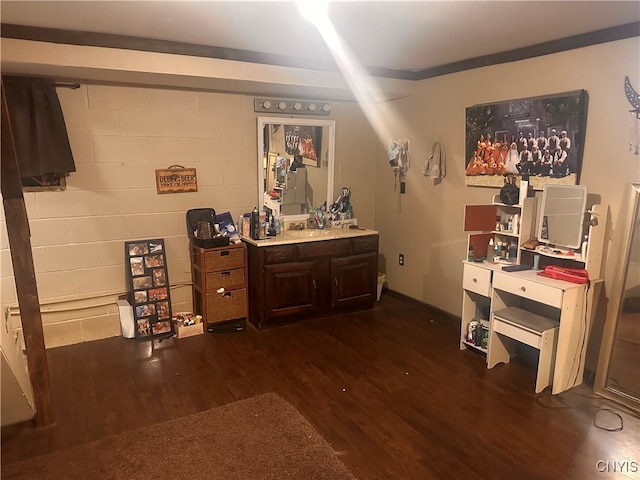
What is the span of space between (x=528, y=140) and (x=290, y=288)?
217 cm

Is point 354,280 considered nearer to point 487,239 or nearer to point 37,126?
point 487,239

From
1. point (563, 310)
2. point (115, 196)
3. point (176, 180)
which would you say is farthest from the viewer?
point (176, 180)

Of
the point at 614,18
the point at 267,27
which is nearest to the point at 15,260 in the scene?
the point at 267,27

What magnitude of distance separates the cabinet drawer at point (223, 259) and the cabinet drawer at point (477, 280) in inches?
71.7

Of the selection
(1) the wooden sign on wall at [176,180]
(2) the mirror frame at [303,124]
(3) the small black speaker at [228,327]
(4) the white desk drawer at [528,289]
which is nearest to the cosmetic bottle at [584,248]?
(4) the white desk drawer at [528,289]

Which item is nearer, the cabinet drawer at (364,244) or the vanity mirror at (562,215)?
the vanity mirror at (562,215)

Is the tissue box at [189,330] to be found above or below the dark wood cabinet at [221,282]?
below

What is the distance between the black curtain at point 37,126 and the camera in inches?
125

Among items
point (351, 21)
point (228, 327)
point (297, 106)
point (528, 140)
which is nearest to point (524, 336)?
point (528, 140)

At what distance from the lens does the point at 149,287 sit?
150 inches

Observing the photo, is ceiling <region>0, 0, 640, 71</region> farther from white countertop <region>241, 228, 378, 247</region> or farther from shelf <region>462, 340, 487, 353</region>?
shelf <region>462, 340, 487, 353</region>

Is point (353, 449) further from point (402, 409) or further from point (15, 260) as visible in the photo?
point (15, 260)

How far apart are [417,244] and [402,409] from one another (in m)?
2.02

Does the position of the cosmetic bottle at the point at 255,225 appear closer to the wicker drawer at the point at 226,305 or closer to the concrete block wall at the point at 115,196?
the concrete block wall at the point at 115,196
